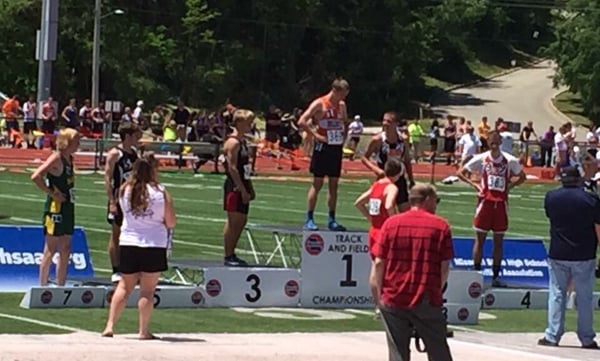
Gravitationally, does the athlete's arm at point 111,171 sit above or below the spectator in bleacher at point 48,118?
above

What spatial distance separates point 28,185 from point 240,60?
1744 inches

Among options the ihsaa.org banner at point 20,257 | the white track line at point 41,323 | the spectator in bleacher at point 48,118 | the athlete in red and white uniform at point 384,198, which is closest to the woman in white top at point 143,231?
the white track line at point 41,323

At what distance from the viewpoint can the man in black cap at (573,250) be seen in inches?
606

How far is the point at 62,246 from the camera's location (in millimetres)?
15617

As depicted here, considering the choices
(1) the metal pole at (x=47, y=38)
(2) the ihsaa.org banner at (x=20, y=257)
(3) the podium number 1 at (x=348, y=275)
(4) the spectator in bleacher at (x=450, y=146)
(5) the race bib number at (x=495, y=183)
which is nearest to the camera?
(2) the ihsaa.org banner at (x=20, y=257)

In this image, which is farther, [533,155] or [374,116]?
[374,116]

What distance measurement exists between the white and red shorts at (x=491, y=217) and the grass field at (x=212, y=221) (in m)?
1.17

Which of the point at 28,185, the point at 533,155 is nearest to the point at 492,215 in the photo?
the point at 28,185

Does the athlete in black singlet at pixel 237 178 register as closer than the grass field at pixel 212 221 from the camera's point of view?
No

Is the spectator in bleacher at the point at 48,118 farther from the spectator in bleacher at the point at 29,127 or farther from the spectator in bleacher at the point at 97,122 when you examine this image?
the spectator in bleacher at the point at 97,122

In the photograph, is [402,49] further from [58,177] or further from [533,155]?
[58,177]

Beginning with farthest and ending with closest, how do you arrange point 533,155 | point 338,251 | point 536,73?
point 536,73
point 533,155
point 338,251

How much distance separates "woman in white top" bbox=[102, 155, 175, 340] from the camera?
13.7 metres

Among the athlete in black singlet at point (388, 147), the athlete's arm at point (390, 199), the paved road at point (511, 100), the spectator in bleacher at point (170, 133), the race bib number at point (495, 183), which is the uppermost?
the athlete in black singlet at point (388, 147)
